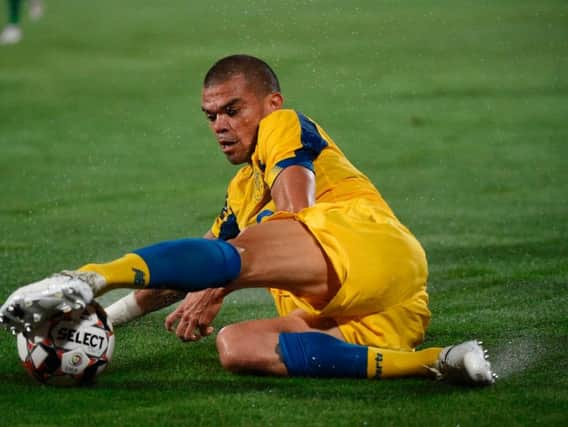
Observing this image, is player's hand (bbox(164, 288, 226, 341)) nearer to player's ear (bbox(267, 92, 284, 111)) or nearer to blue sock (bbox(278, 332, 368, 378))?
blue sock (bbox(278, 332, 368, 378))

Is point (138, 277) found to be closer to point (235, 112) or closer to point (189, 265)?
point (189, 265)

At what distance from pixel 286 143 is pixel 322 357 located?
2.89ft

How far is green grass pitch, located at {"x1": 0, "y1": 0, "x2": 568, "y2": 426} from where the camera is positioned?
4.39 m

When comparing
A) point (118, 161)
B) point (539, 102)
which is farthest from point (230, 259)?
point (539, 102)

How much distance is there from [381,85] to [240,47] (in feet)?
8.39

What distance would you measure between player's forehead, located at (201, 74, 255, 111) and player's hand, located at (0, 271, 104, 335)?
160 cm

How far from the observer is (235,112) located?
526cm

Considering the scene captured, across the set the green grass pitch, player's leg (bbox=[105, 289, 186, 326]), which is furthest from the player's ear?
the green grass pitch

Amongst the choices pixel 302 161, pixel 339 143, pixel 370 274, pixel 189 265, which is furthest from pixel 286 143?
pixel 339 143

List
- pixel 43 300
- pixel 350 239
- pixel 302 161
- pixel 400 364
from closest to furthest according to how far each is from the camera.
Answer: pixel 43 300
pixel 350 239
pixel 400 364
pixel 302 161

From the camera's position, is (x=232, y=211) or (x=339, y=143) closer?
(x=232, y=211)

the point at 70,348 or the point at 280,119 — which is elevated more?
the point at 280,119

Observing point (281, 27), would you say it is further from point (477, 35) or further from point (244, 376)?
point (244, 376)

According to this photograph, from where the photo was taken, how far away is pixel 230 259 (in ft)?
13.7
